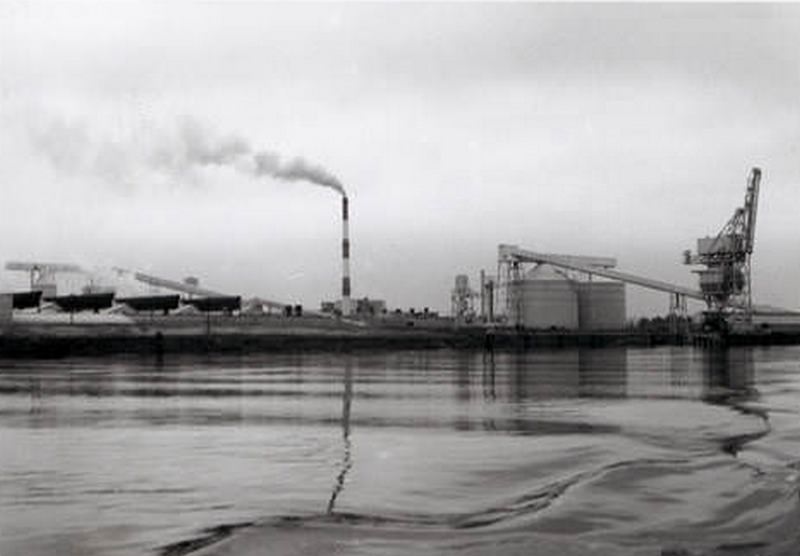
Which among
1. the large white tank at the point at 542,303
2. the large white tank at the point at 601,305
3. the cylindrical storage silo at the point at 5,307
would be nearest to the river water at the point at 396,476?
the cylindrical storage silo at the point at 5,307

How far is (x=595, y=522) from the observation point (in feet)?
33.3

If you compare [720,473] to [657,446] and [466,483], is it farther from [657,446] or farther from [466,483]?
[466,483]

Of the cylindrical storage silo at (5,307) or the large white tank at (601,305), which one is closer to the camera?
the cylindrical storage silo at (5,307)

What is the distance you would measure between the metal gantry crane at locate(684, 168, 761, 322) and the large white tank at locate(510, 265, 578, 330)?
55.9ft

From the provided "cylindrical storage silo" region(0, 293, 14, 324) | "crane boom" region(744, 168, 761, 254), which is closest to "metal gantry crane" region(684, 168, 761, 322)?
"crane boom" region(744, 168, 761, 254)

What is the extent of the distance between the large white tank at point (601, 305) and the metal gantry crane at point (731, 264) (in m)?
10.8

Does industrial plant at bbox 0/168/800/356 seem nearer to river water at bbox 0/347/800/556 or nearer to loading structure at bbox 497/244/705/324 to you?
loading structure at bbox 497/244/705/324

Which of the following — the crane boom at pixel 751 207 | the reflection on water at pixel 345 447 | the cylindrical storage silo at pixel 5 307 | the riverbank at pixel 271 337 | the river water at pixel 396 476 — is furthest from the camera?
the crane boom at pixel 751 207

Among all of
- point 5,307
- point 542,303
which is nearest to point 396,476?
point 5,307

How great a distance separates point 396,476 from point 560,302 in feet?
374

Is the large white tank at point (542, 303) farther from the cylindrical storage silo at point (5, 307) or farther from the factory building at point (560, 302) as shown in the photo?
the cylindrical storage silo at point (5, 307)

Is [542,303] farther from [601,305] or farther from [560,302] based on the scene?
[601,305]

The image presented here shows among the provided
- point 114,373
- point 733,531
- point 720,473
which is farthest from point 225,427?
point 114,373

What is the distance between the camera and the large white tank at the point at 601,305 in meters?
128
